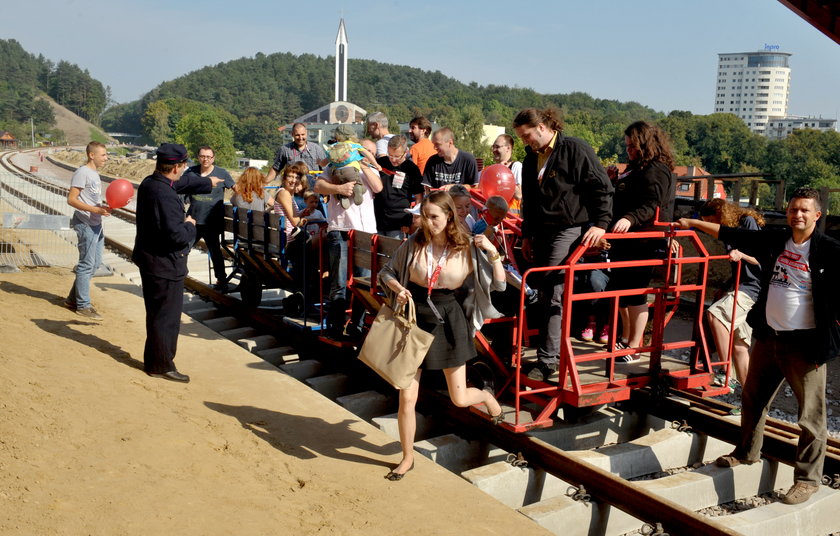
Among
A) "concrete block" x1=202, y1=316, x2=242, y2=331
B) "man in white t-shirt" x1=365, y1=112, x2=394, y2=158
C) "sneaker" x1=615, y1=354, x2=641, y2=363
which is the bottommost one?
"concrete block" x1=202, y1=316, x2=242, y2=331

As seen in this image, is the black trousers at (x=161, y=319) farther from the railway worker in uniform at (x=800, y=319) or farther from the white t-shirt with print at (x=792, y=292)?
the white t-shirt with print at (x=792, y=292)

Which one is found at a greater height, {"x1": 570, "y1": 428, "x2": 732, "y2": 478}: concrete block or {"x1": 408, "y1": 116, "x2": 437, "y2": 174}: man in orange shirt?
{"x1": 408, "y1": 116, "x2": 437, "y2": 174}: man in orange shirt

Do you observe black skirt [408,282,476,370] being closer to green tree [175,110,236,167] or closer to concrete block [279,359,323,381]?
concrete block [279,359,323,381]

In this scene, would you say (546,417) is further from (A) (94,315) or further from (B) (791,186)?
(B) (791,186)

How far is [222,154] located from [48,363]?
129 meters

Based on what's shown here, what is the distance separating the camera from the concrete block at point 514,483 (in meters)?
5.32

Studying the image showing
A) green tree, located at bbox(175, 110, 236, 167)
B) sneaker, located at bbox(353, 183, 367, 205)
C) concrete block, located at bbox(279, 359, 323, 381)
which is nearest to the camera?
sneaker, located at bbox(353, 183, 367, 205)

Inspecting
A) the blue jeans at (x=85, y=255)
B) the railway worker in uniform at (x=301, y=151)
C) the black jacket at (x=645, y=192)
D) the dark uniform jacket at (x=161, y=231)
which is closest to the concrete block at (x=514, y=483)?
the black jacket at (x=645, y=192)

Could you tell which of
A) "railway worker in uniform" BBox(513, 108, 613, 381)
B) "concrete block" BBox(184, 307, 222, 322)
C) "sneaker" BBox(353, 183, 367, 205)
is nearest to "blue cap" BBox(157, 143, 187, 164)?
"sneaker" BBox(353, 183, 367, 205)

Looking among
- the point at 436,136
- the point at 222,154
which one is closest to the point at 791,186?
the point at 222,154

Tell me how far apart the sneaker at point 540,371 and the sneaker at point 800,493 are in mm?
1787

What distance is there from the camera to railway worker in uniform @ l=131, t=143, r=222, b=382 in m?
6.61

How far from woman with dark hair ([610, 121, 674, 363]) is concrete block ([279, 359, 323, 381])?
11.2 ft

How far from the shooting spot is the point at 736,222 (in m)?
6.55
